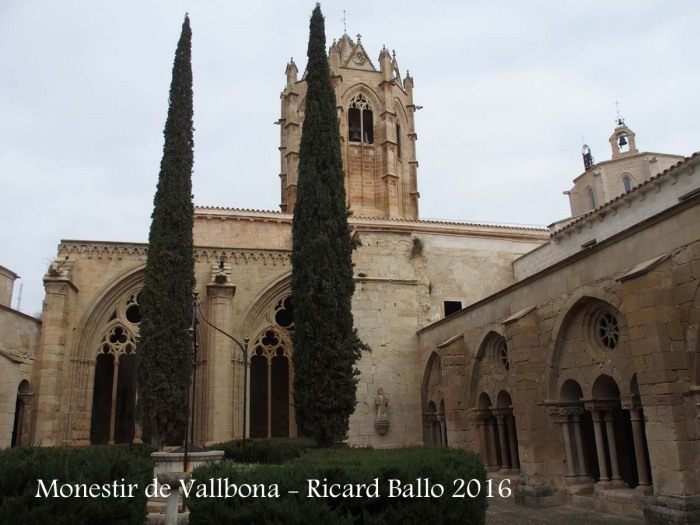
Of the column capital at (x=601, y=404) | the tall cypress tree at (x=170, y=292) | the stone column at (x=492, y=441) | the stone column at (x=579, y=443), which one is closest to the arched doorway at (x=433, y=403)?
the stone column at (x=492, y=441)

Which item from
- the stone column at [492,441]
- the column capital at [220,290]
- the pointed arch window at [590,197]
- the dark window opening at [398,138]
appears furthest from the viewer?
the pointed arch window at [590,197]

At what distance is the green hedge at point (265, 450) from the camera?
986 centimetres

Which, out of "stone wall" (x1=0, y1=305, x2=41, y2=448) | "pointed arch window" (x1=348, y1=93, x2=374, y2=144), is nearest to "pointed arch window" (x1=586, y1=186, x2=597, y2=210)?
"pointed arch window" (x1=348, y1=93, x2=374, y2=144)

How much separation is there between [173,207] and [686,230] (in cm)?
1083

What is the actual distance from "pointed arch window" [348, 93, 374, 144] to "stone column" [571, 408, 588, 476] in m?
21.0

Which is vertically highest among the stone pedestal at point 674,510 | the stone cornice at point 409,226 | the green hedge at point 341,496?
the stone cornice at point 409,226

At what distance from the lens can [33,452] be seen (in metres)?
6.23

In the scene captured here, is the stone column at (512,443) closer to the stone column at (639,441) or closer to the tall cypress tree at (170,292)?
the stone column at (639,441)

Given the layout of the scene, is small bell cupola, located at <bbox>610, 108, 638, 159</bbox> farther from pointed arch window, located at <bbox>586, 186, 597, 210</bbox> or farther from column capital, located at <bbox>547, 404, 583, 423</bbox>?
column capital, located at <bbox>547, 404, 583, 423</bbox>

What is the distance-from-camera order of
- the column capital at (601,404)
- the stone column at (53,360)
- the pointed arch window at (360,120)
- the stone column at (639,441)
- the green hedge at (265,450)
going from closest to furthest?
the stone column at (639,441) → the column capital at (601,404) → the green hedge at (265,450) → the stone column at (53,360) → the pointed arch window at (360,120)

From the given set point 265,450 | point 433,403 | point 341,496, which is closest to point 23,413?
point 265,450

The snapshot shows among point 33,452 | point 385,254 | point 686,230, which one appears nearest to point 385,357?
point 385,254

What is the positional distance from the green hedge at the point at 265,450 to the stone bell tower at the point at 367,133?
16.5m

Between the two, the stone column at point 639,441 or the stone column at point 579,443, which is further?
the stone column at point 579,443
